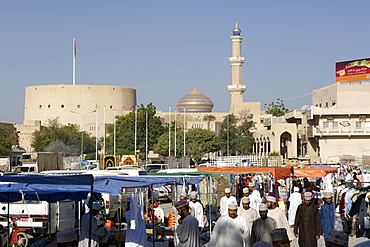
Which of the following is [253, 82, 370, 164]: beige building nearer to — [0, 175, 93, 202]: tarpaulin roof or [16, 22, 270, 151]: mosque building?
[16, 22, 270, 151]: mosque building

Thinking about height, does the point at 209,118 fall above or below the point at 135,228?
above

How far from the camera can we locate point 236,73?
9662 cm

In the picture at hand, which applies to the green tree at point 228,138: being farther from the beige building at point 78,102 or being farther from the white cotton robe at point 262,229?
the white cotton robe at point 262,229

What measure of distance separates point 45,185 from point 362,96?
1882 inches

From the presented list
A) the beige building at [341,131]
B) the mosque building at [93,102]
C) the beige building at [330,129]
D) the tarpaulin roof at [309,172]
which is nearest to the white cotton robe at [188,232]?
the tarpaulin roof at [309,172]

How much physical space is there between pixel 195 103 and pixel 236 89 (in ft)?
77.0

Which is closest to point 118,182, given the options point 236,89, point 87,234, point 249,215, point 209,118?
point 87,234

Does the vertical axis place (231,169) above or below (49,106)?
below

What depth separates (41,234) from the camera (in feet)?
39.4

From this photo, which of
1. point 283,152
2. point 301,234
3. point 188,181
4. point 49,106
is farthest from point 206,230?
point 49,106

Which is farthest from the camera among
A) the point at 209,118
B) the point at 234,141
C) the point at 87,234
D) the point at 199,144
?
the point at 209,118

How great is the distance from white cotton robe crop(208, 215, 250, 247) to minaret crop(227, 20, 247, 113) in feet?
293

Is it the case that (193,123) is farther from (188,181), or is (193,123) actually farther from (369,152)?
(188,181)

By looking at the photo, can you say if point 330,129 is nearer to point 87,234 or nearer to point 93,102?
point 87,234
